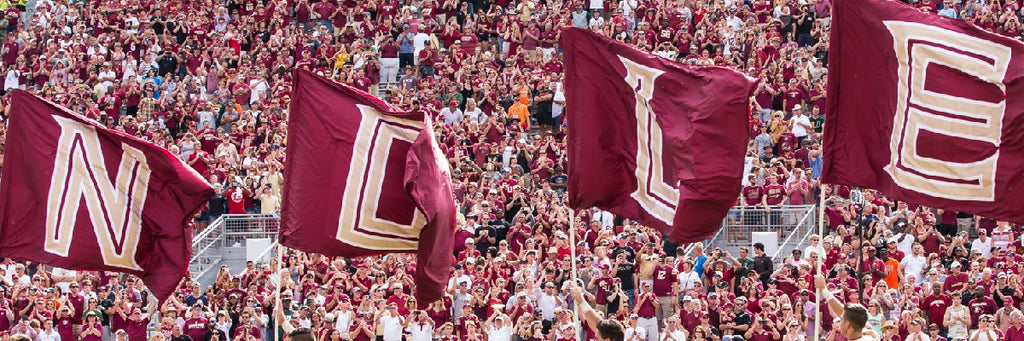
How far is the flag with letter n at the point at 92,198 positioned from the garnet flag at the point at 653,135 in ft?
11.0

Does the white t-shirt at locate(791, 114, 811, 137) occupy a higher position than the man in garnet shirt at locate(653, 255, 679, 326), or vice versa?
the white t-shirt at locate(791, 114, 811, 137)

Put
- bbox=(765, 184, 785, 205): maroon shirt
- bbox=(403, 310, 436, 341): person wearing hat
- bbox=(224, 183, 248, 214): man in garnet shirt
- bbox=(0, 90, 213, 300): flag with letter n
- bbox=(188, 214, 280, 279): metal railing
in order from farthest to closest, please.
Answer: bbox=(224, 183, 248, 214): man in garnet shirt < bbox=(188, 214, 280, 279): metal railing < bbox=(765, 184, 785, 205): maroon shirt < bbox=(403, 310, 436, 341): person wearing hat < bbox=(0, 90, 213, 300): flag with letter n

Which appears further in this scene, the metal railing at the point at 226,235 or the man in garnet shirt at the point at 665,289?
the metal railing at the point at 226,235

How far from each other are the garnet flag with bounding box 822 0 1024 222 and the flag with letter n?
534 cm

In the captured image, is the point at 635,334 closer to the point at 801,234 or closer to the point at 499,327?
the point at 499,327

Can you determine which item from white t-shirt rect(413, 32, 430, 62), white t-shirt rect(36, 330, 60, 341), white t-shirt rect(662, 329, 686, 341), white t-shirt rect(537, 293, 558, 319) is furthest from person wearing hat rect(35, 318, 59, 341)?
white t-shirt rect(413, 32, 430, 62)

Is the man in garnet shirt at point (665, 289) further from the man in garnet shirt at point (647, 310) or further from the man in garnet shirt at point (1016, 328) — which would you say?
the man in garnet shirt at point (1016, 328)

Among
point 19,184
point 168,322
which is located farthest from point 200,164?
point 19,184

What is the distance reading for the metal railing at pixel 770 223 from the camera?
26.6 m

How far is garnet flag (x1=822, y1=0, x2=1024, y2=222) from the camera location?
12.3 m

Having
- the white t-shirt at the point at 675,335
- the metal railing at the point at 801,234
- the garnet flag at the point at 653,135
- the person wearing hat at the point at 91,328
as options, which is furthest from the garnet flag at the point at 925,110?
the person wearing hat at the point at 91,328

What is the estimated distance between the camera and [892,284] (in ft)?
78.2

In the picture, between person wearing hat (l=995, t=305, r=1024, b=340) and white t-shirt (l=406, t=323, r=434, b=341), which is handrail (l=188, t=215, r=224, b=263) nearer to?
white t-shirt (l=406, t=323, r=434, b=341)

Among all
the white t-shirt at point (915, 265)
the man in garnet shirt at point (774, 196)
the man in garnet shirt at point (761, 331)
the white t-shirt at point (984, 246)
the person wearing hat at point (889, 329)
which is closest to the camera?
the person wearing hat at point (889, 329)
